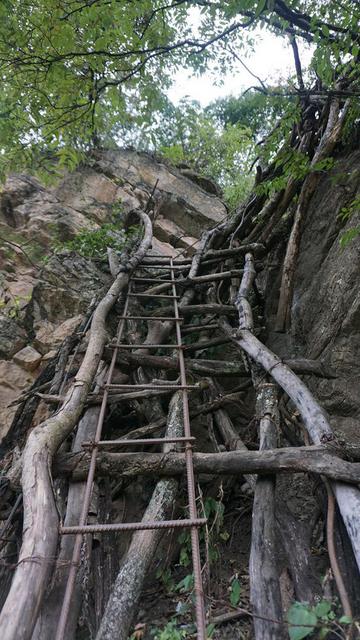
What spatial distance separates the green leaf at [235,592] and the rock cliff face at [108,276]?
1046 mm

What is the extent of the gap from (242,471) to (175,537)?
2.35ft

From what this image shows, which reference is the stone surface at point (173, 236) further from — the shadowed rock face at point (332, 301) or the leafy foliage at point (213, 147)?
the shadowed rock face at point (332, 301)

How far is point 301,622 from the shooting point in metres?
1.17

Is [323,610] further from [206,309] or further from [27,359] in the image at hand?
[27,359]

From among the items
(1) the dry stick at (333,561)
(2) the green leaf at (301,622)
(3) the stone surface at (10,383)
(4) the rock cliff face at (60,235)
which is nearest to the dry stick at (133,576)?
(2) the green leaf at (301,622)


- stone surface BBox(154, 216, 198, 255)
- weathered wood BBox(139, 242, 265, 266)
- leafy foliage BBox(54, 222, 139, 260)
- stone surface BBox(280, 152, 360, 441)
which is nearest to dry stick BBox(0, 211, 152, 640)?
stone surface BBox(280, 152, 360, 441)

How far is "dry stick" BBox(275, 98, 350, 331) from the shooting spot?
11.3 feet

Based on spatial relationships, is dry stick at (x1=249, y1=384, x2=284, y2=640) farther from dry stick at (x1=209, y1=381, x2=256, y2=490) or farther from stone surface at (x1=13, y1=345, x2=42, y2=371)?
stone surface at (x1=13, y1=345, x2=42, y2=371)

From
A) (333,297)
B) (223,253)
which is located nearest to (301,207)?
(223,253)

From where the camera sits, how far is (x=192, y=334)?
160 inches

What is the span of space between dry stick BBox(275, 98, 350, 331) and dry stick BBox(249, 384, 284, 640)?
1517mm

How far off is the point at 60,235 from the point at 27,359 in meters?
2.65

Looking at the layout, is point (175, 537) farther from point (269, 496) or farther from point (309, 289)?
point (309, 289)

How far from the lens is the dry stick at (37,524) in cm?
114
